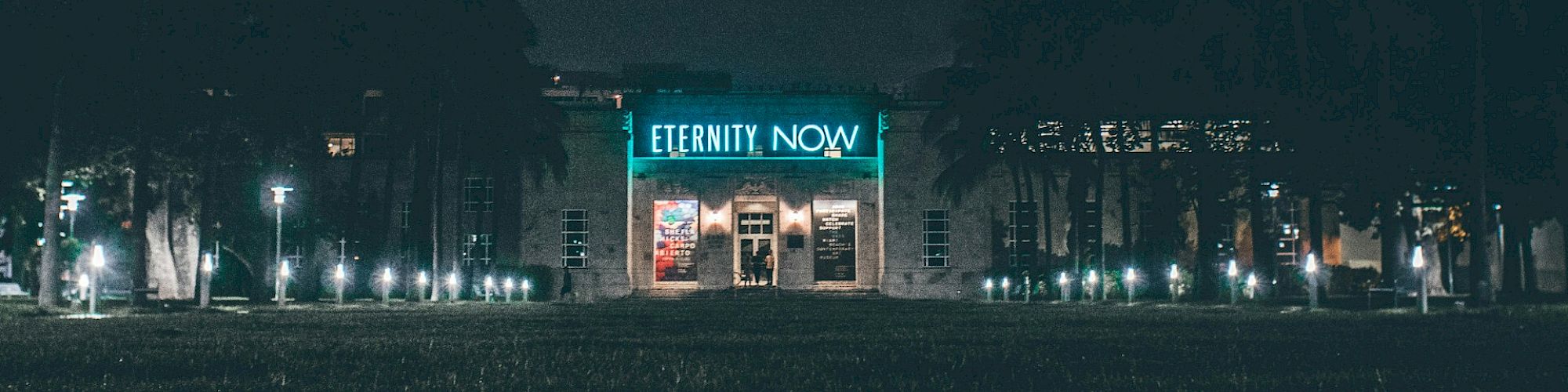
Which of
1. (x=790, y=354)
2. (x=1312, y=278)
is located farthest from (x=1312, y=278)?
(x=790, y=354)

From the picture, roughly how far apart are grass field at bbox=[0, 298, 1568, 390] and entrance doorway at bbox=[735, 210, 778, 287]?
3813 centimetres

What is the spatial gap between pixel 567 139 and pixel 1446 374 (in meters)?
51.5

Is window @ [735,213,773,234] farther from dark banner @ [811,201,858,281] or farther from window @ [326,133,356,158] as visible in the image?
window @ [326,133,356,158]

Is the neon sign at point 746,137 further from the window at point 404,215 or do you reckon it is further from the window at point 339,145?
the window at point 339,145

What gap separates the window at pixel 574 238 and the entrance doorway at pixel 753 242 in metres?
5.14

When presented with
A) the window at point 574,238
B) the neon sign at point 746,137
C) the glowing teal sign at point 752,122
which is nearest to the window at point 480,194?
the window at point 574,238

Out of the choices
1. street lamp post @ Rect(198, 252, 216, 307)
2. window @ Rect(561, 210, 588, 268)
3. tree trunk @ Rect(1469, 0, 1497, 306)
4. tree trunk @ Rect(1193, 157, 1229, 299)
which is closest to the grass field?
tree trunk @ Rect(1469, 0, 1497, 306)

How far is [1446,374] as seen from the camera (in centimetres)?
1081

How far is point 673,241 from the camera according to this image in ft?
203

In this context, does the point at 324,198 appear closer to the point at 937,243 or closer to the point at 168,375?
the point at 937,243

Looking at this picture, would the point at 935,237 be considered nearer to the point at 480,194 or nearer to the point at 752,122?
the point at 752,122

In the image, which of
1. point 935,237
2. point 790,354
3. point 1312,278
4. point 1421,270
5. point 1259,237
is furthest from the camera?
point 935,237

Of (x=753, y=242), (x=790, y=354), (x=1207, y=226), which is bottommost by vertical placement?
(x=790, y=354)

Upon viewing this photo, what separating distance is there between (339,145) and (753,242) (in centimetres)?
1448
